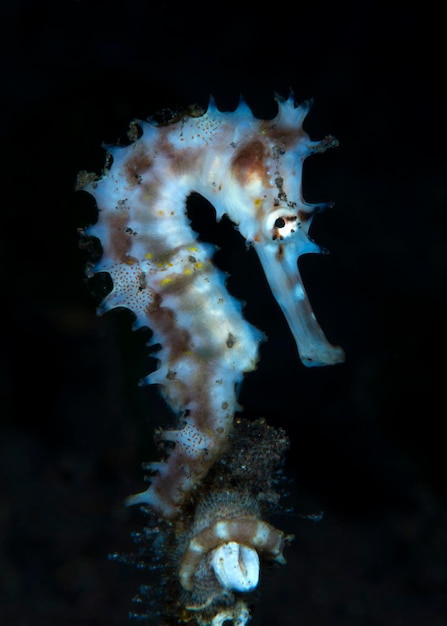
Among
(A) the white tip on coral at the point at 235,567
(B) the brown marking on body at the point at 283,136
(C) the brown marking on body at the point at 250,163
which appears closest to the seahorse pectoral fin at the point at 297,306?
(C) the brown marking on body at the point at 250,163

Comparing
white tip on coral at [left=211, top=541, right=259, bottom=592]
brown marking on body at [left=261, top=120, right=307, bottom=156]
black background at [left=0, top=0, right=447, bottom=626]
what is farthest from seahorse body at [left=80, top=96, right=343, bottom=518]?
white tip on coral at [left=211, top=541, right=259, bottom=592]

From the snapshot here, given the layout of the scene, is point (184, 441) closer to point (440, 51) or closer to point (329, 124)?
point (329, 124)

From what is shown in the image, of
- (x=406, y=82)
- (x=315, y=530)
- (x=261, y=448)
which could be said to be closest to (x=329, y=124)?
(x=406, y=82)

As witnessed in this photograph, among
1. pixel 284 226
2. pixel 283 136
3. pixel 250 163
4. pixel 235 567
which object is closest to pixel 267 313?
pixel 284 226

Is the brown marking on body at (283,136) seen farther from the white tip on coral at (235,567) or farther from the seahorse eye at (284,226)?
the white tip on coral at (235,567)

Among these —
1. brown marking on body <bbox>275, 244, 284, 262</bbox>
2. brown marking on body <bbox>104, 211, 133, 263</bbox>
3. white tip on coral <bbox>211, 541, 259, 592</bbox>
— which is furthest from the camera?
brown marking on body <bbox>104, 211, 133, 263</bbox>

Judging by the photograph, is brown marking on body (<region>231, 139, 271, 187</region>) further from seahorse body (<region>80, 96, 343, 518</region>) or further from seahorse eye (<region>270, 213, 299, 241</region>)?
seahorse eye (<region>270, 213, 299, 241</region>)

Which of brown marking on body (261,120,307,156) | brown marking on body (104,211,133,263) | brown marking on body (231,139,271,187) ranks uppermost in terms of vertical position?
brown marking on body (261,120,307,156)

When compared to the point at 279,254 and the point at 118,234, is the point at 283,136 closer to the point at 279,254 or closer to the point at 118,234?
the point at 279,254
